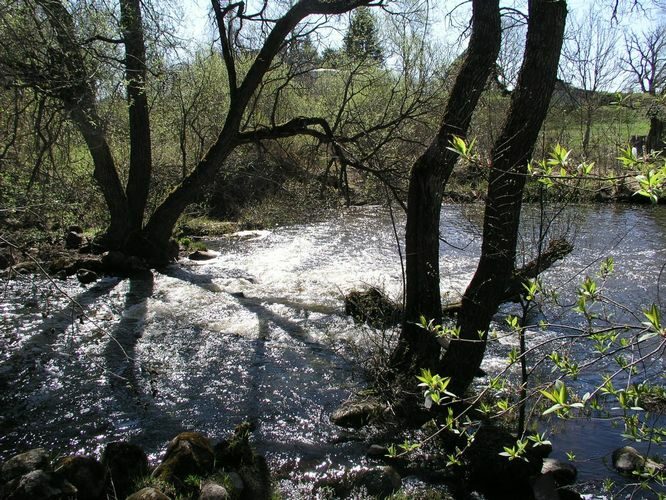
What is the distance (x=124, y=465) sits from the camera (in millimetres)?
4930

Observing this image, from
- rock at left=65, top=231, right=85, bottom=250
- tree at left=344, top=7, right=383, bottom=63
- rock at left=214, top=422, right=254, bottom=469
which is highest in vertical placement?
tree at left=344, top=7, right=383, bottom=63

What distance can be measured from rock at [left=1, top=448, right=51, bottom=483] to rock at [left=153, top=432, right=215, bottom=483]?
1.00 m

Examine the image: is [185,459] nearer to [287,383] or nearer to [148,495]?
[148,495]

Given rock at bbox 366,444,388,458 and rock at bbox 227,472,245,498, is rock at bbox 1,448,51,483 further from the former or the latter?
rock at bbox 366,444,388,458

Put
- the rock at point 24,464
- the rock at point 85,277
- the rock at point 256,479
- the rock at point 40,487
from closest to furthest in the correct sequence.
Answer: the rock at point 40,487, the rock at point 24,464, the rock at point 256,479, the rock at point 85,277

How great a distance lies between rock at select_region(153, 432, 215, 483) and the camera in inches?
193

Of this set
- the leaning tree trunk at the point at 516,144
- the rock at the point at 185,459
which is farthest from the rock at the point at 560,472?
the rock at the point at 185,459

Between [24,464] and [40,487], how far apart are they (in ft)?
1.70

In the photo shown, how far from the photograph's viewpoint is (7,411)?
6.07 m

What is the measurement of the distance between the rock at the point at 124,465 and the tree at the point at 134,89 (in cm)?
436

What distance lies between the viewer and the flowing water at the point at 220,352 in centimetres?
580

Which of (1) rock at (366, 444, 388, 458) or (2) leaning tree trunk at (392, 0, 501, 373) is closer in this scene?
(1) rock at (366, 444, 388, 458)

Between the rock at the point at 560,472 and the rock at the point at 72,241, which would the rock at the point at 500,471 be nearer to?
the rock at the point at 560,472

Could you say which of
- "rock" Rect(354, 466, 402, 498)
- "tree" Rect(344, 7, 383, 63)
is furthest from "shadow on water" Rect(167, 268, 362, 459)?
"tree" Rect(344, 7, 383, 63)
